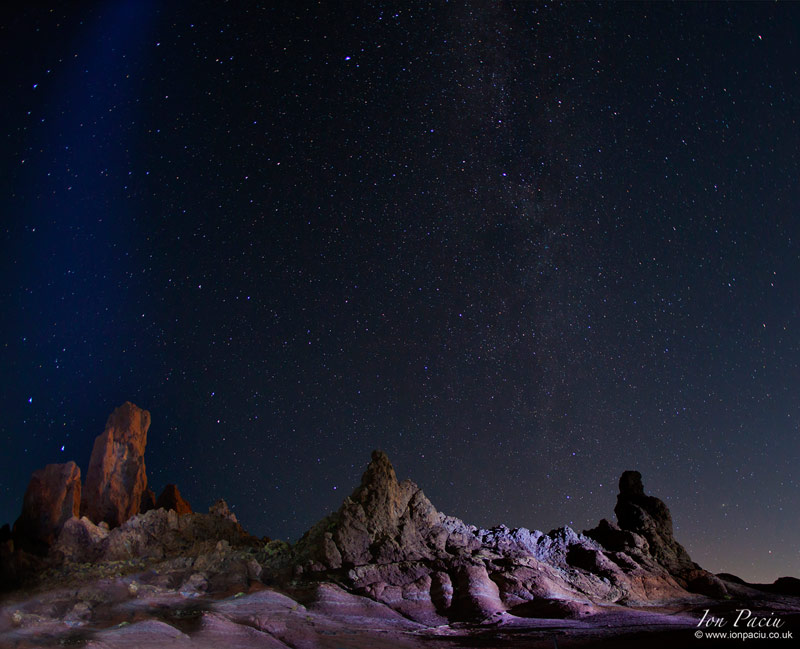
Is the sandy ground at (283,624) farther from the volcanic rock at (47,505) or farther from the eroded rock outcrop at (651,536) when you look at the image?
the volcanic rock at (47,505)

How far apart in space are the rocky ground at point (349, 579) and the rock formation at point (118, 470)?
108 millimetres

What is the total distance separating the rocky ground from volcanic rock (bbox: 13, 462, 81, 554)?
0.10 meters

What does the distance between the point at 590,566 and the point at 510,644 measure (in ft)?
51.6

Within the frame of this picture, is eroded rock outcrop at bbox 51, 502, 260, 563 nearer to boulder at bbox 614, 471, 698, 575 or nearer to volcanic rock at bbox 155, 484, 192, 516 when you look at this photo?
volcanic rock at bbox 155, 484, 192, 516

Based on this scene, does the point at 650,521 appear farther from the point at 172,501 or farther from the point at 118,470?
the point at 118,470

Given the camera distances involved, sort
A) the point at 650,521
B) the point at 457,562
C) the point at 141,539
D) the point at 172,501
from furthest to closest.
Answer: the point at 172,501, the point at 650,521, the point at 141,539, the point at 457,562

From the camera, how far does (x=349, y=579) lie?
31656mm

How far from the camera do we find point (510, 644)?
23.7 meters

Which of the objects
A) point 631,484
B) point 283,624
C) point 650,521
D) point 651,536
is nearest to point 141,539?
point 283,624

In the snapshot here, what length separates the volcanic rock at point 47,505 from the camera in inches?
1476

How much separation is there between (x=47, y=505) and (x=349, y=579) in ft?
74.7

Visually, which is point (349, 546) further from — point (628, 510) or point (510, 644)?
point (628, 510)

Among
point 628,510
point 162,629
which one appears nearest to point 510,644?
point 162,629

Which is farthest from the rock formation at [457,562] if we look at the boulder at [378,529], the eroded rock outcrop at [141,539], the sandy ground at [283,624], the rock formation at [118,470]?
the rock formation at [118,470]
